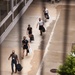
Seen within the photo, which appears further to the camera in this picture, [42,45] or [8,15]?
[42,45]

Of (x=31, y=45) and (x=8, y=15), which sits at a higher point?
(x=8, y=15)

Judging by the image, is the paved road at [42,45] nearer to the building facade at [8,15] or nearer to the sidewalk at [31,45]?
the sidewalk at [31,45]

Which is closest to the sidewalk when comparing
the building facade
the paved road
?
the paved road

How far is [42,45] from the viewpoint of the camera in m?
7.14

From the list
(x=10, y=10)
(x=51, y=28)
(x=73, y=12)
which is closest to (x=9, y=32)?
(x=10, y=10)

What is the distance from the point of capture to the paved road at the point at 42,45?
595 centimetres

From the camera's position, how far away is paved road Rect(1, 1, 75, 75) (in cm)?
595

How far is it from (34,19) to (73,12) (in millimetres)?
1714

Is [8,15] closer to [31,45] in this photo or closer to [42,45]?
[31,45]

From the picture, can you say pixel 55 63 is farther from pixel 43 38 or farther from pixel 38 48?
pixel 43 38

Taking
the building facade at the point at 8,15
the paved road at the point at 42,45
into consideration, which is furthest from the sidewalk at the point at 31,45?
the building facade at the point at 8,15

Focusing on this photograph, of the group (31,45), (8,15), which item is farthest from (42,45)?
(8,15)

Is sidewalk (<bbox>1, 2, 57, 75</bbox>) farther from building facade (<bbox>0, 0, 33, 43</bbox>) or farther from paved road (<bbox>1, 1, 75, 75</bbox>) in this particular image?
building facade (<bbox>0, 0, 33, 43</bbox>)

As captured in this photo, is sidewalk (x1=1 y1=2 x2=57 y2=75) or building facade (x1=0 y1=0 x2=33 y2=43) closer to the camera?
sidewalk (x1=1 y1=2 x2=57 y2=75)
